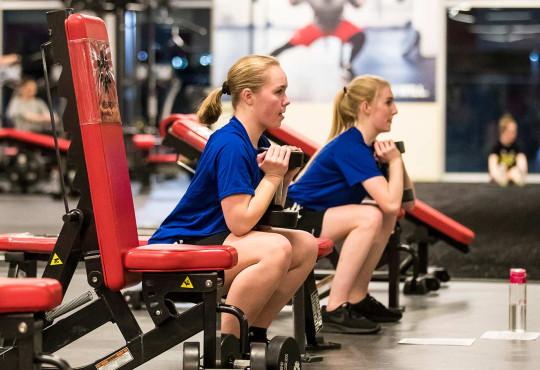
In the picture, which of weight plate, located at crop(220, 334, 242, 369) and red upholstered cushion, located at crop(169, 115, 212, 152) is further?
red upholstered cushion, located at crop(169, 115, 212, 152)

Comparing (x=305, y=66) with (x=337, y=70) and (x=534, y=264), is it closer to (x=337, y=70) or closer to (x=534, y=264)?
(x=337, y=70)

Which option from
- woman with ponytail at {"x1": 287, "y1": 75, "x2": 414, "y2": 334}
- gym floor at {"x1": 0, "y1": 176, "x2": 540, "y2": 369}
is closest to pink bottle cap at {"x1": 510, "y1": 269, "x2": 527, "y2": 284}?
gym floor at {"x1": 0, "y1": 176, "x2": 540, "y2": 369}

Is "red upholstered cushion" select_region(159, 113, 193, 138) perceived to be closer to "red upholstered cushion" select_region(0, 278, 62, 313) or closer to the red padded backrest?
the red padded backrest

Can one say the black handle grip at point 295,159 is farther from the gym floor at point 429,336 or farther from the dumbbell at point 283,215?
the gym floor at point 429,336

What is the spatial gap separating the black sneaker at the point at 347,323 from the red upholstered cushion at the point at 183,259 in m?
1.39

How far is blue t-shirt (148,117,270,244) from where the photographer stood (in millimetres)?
2721

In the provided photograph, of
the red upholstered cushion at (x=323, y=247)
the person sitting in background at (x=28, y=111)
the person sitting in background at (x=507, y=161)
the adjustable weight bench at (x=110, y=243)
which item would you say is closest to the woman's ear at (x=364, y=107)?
the red upholstered cushion at (x=323, y=247)

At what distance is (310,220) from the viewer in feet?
12.9

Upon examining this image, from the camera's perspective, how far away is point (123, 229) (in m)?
2.61

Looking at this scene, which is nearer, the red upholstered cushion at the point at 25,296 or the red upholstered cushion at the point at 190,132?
the red upholstered cushion at the point at 25,296

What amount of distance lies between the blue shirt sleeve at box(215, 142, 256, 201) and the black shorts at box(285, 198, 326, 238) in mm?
1167

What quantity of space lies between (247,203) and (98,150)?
454 millimetres

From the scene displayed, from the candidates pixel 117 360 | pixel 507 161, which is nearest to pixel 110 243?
pixel 117 360

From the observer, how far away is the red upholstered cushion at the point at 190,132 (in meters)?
4.34
